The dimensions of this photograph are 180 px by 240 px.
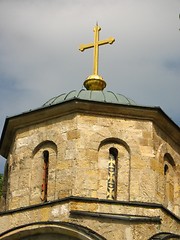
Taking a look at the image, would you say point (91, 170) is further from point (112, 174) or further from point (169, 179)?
point (169, 179)

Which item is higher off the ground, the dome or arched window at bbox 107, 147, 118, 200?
the dome

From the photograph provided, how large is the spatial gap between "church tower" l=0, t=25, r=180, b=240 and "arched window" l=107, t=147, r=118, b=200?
21mm

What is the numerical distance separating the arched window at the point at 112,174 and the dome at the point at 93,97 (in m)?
1.15

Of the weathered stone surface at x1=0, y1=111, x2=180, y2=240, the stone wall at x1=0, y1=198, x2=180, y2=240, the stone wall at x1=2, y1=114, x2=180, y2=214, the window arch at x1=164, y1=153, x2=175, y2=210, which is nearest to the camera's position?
the stone wall at x1=0, y1=198, x2=180, y2=240

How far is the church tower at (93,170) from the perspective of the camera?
15.5 m

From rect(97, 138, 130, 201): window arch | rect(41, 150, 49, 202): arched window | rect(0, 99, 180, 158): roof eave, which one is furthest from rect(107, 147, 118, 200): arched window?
rect(41, 150, 49, 202): arched window

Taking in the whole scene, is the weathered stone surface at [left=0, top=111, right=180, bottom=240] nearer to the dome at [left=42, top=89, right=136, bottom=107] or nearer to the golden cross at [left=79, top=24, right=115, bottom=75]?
the dome at [left=42, top=89, right=136, bottom=107]

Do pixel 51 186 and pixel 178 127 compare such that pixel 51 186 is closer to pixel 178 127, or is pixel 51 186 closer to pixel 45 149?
pixel 45 149

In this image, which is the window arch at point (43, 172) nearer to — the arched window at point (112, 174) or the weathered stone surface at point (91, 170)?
the weathered stone surface at point (91, 170)

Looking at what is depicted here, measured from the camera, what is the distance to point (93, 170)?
53.0 feet

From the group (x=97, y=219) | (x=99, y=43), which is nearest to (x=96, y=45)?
(x=99, y=43)

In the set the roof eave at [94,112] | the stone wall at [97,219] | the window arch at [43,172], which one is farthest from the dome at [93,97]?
the stone wall at [97,219]

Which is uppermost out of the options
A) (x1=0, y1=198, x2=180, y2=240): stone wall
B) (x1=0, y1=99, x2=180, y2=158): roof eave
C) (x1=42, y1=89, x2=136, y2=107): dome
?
(x1=42, y1=89, x2=136, y2=107): dome

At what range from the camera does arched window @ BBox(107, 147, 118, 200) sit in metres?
16.3
